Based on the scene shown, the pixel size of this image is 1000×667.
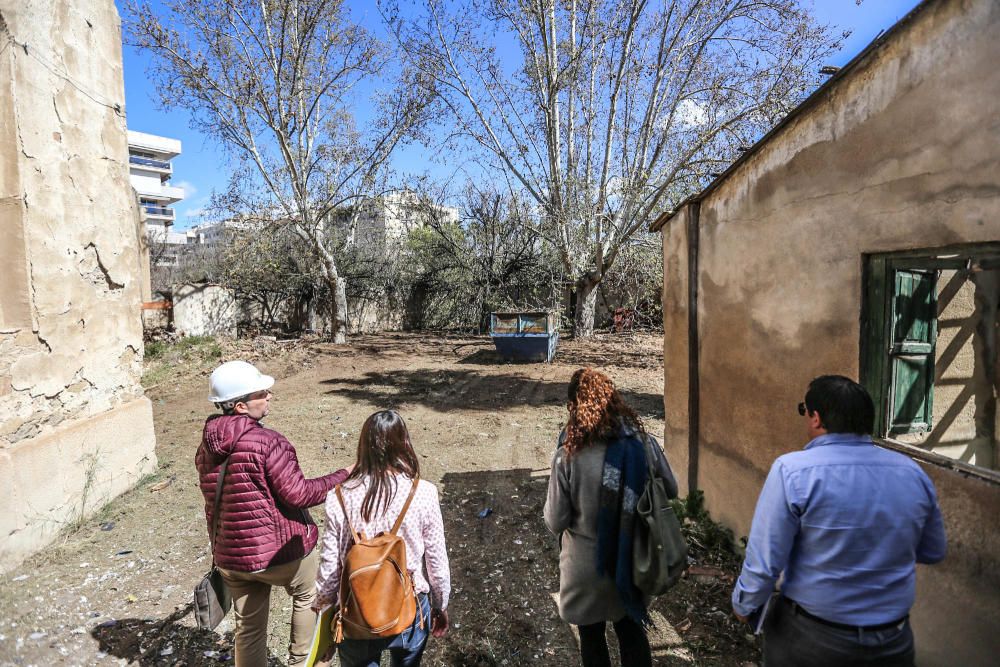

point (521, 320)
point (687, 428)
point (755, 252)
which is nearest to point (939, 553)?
point (755, 252)

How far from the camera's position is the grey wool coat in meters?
2.28

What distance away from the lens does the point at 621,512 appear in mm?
2211

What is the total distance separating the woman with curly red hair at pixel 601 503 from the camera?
2223 mm

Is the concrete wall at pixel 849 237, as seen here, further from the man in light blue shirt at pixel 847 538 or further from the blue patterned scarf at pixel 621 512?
the blue patterned scarf at pixel 621 512

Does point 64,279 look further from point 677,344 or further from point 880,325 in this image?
point 880,325

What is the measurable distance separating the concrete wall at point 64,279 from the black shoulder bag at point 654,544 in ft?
13.8

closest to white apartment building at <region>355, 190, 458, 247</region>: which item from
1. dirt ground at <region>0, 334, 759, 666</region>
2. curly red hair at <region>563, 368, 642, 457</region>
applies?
dirt ground at <region>0, 334, 759, 666</region>

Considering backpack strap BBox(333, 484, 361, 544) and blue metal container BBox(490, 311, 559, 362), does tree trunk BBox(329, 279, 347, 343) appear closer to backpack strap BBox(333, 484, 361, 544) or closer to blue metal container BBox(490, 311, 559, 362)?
blue metal container BBox(490, 311, 559, 362)

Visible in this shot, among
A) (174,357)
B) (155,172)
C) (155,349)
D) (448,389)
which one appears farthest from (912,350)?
(155,172)

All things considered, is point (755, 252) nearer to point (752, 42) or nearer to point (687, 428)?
point (687, 428)

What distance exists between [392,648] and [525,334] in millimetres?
11159

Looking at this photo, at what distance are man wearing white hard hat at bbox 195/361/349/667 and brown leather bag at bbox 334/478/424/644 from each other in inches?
18.8

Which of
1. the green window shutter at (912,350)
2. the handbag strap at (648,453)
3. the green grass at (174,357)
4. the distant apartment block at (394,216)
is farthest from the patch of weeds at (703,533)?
the distant apartment block at (394,216)

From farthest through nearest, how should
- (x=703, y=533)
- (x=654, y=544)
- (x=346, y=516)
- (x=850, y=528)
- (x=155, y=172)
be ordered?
(x=155, y=172) < (x=703, y=533) < (x=654, y=544) < (x=346, y=516) < (x=850, y=528)
